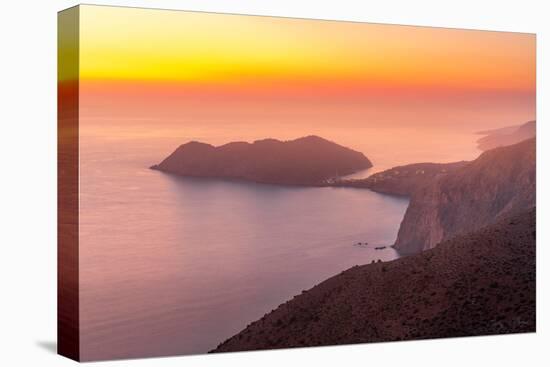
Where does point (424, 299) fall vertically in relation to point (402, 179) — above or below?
below

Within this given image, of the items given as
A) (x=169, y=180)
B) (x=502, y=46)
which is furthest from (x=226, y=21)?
(x=502, y=46)

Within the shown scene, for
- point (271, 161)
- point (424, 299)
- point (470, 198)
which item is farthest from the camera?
point (470, 198)

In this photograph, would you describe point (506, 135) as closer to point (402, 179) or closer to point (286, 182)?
point (402, 179)

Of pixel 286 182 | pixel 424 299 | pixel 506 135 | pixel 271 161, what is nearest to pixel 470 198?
pixel 506 135

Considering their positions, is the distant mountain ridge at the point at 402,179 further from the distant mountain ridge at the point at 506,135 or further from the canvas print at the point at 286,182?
the distant mountain ridge at the point at 506,135

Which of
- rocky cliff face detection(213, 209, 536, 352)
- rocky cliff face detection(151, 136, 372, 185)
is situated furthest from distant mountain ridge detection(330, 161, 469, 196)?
rocky cliff face detection(213, 209, 536, 352)

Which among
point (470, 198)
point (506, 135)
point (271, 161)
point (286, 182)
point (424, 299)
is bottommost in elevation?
point (424, 299)

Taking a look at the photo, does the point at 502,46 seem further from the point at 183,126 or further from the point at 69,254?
the point at 69,254
